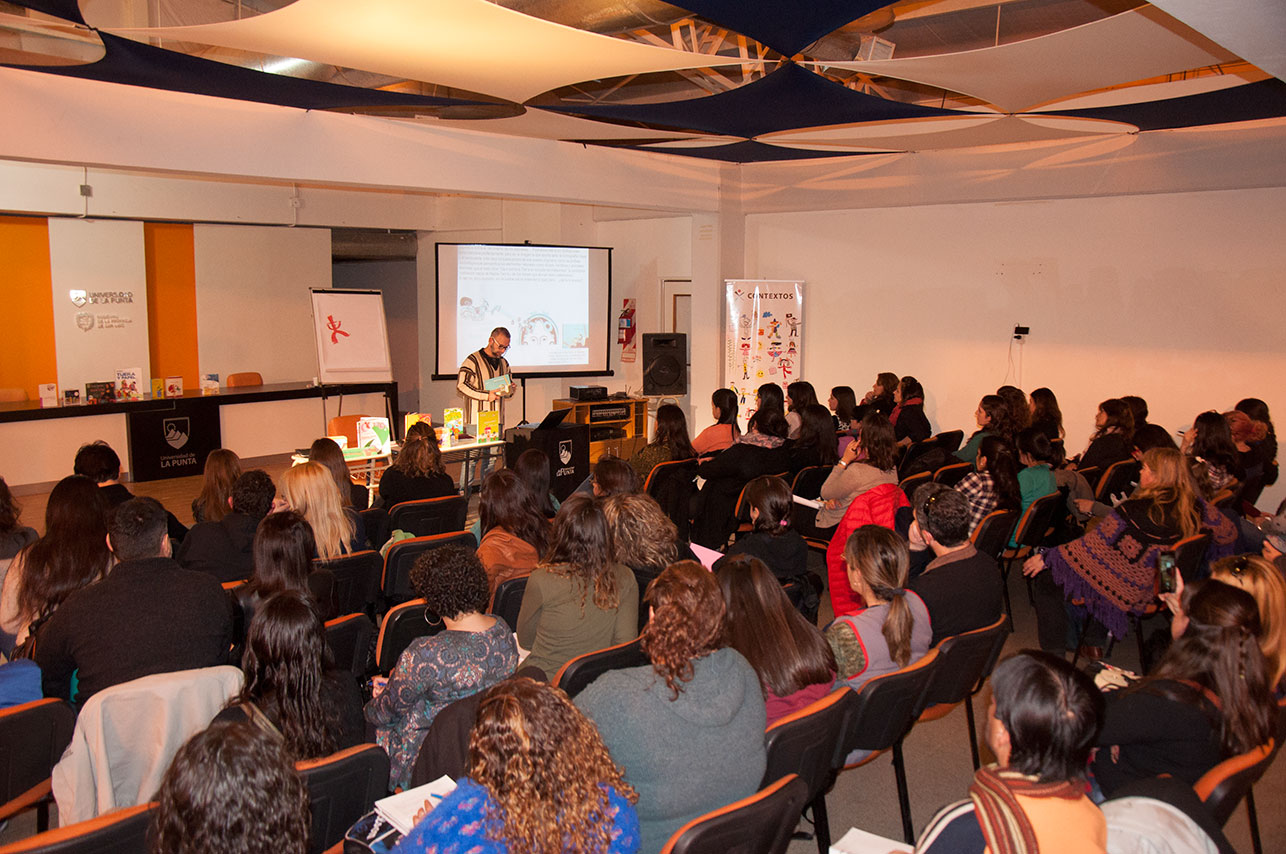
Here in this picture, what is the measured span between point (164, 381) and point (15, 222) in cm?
218

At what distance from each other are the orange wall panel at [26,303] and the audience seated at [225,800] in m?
10.2

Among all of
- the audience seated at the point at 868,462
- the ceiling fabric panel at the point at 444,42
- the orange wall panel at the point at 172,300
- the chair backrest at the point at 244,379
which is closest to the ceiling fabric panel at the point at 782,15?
the ceiling fabric panel at the point at 444,42

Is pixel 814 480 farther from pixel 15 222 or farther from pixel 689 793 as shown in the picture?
pixel 15 222

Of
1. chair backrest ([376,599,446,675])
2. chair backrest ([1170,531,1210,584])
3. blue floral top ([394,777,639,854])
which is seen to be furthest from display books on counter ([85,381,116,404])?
chair backrest ([1170,531,1210,584])

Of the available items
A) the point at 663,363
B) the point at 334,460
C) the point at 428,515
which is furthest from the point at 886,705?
the point at 663,363

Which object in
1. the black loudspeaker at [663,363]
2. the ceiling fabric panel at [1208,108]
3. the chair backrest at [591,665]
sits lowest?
the chair backrest at [591,665]

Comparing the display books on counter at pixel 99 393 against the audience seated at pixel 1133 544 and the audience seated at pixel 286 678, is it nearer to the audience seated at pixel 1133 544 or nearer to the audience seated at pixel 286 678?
the audience seated at pixel 286 678

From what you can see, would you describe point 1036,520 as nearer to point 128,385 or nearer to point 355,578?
point 355,578

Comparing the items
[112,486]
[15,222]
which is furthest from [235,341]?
[112,486]

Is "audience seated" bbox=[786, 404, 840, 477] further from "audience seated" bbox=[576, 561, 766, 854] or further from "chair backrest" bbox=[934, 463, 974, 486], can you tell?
"audience seated" bbox=[576, 561, 766, 854]

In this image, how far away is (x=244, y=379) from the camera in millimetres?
11211

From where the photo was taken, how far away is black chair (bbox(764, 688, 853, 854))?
2.53m

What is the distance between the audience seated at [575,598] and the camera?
3.36 metres

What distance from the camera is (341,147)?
7.14m
